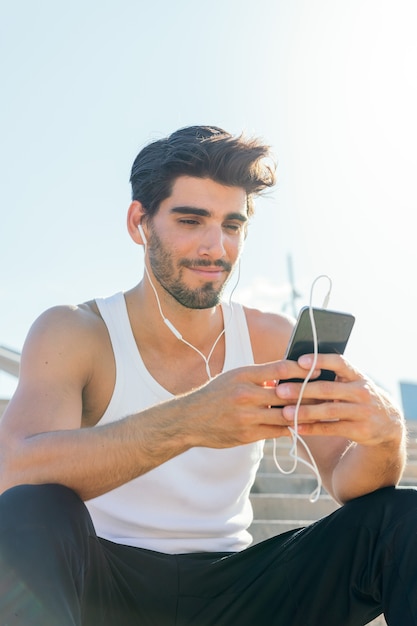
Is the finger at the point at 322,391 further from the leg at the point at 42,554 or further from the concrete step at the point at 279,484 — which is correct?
the concrete step at the point at 279,484

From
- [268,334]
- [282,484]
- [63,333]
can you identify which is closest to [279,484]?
[282,484]

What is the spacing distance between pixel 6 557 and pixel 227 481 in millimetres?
1076

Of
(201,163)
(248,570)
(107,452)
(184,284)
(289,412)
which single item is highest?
(201,163)

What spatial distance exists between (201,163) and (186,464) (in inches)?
51.9

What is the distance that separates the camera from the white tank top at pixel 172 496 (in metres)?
2.52

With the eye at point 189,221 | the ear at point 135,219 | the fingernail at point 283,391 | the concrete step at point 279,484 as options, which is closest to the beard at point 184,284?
the eye at point 189,221

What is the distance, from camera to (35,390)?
7.87 feet

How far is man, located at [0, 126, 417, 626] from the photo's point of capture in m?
1.97

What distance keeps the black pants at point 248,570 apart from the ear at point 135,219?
146cm

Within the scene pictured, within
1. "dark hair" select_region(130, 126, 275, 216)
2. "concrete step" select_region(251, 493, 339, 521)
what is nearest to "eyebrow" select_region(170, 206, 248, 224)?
"dark hair" select_region(130, 126, 275, 216)

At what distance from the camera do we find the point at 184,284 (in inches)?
117

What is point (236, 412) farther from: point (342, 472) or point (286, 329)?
point (286, 329)

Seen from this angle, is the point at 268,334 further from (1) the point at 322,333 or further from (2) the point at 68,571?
(2) the point at 68,571

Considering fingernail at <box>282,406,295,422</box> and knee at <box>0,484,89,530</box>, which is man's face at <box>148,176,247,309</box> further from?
knee at <box>0,484,89,530</box>
